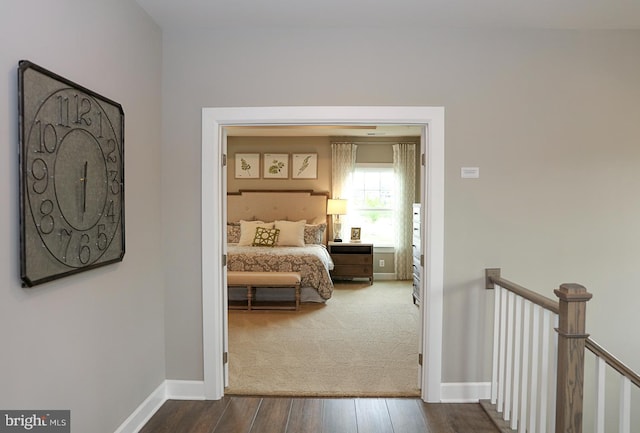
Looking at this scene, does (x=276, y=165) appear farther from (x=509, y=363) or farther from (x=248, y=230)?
(x=509, y=363)

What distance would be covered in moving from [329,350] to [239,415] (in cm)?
138

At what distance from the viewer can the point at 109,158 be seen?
84.1 inches

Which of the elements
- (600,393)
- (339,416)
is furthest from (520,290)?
(339,416)

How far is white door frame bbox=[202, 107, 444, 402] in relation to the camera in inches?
111

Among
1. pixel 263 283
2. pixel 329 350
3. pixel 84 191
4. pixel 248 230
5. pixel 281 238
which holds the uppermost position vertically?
pixel 84 191

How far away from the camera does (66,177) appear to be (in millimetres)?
1775

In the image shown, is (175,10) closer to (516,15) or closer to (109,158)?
(109,158)

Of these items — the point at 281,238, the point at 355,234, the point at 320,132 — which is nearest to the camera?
the point at 281,238

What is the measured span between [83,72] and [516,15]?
256cm

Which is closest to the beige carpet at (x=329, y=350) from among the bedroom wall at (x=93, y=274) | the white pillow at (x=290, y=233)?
the bedroom wall at (x=93, y=274)

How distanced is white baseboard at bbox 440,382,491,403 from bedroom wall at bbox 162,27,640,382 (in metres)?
0.05

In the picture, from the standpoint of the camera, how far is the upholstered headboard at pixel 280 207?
721 centimetres

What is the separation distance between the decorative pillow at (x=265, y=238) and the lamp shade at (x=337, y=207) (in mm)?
1075

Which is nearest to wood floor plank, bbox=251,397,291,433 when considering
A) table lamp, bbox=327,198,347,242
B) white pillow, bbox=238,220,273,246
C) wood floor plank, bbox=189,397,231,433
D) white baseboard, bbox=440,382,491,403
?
wood floor plank, bbox=189,397,231,433
